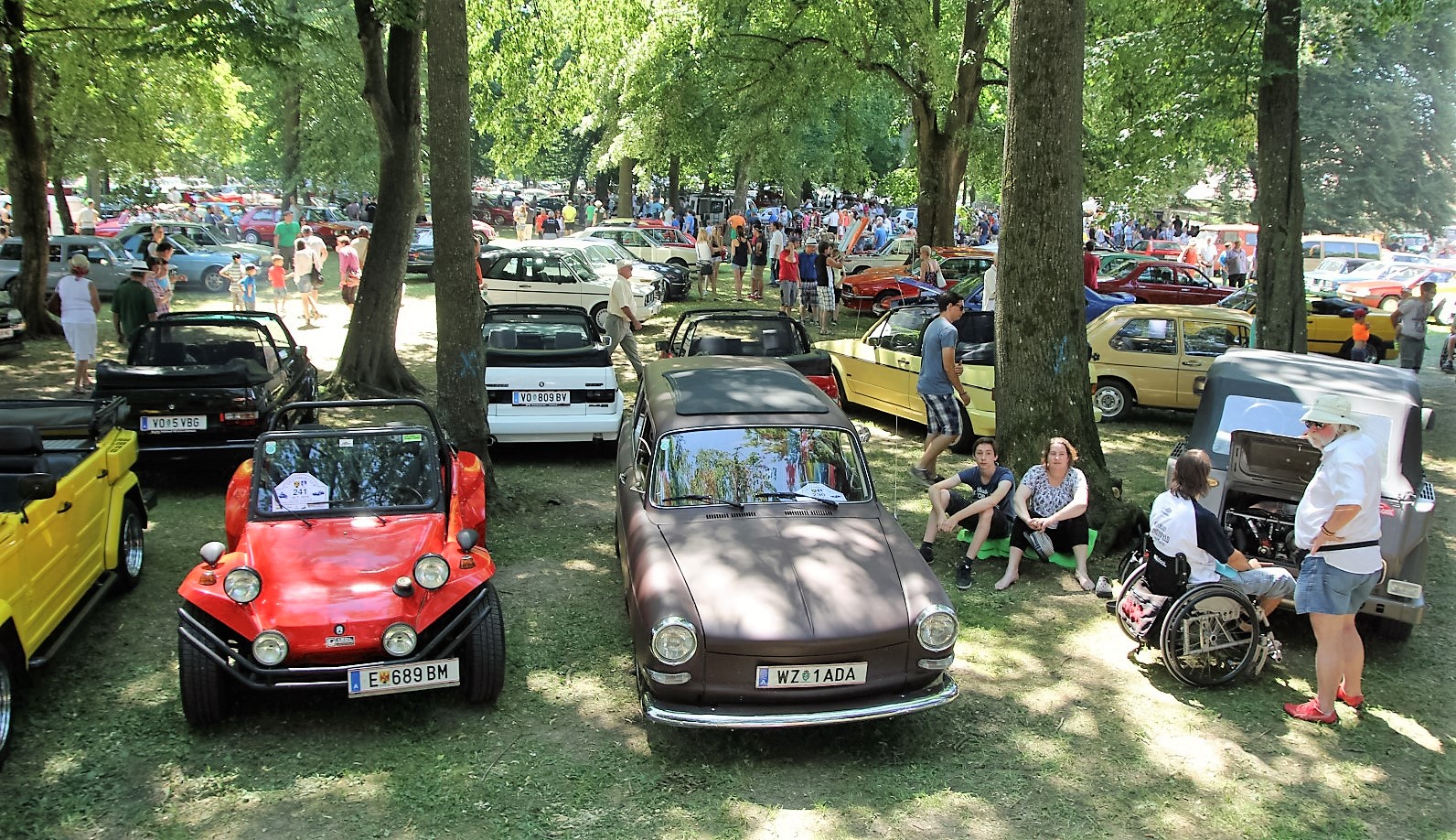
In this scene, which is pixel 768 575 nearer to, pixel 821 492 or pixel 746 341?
pixel 821 492

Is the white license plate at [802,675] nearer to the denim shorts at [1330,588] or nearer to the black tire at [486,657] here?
the black tire at [486,657]

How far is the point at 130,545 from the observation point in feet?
25.1

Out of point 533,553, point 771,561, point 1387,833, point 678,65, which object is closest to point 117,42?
point 678,65

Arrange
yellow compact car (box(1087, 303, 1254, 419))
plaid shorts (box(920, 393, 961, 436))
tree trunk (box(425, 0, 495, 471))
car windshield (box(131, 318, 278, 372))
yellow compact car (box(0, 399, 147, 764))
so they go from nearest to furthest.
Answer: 1. yellow compact car (box(0, 399, 147, 764))
2. tree trunk (box(425, 0, 495, 471))
3. car windshield (box(131, 318, 278, 372))
4. plaid shorts (box(920, 393, 961, 436))
5. yellow compact car (box(1087, 303, 1254, 419))

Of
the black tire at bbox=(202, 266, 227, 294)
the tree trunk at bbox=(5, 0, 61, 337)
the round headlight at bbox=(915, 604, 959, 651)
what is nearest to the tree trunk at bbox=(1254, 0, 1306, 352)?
the round headlight at bbox=(915, 604, 959, 651)

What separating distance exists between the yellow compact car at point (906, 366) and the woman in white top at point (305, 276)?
37.6 ft

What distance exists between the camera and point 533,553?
860 cm

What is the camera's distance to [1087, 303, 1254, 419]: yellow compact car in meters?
13.9

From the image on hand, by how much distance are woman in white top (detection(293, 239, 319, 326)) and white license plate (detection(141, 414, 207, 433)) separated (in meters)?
11.6

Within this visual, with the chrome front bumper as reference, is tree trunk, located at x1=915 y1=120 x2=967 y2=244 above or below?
above

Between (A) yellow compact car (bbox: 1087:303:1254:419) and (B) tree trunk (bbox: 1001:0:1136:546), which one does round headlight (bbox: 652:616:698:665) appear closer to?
(B) tree trunk (bbox: 1001:0:1136:546)

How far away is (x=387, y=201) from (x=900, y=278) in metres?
12.2

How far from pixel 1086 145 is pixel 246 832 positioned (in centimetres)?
1791

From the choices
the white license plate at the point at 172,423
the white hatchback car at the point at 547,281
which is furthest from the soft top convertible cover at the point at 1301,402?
the white hatchback car at the point at 547,281
